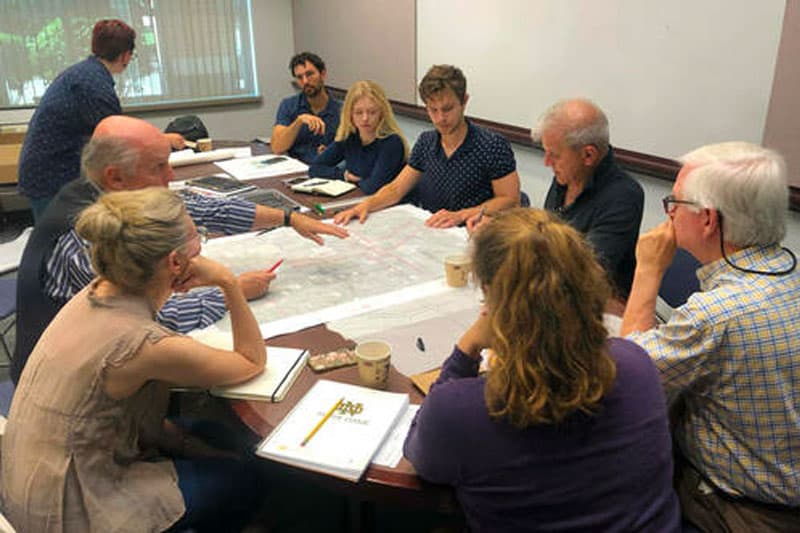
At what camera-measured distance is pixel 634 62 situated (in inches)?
114

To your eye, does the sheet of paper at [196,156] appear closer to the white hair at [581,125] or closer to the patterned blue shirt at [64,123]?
the patterned blue shirt at [64,123]

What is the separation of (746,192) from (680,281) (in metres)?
0.76

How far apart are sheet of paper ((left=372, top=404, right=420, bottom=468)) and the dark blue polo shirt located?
8.74ft

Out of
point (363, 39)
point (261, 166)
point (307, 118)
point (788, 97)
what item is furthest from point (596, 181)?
point (363, 39)

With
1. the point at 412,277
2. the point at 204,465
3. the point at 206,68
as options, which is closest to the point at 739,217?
the point at 412,277

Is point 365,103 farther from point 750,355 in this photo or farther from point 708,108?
point 750,355

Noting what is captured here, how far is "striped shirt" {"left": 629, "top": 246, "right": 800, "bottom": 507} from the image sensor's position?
1135 mm

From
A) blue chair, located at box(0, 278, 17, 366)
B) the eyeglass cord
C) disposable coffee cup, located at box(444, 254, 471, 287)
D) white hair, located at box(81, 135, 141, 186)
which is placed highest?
white hair, located at box(81, 135, 141, 186)

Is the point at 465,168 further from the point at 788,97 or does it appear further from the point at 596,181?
the point at 788,97

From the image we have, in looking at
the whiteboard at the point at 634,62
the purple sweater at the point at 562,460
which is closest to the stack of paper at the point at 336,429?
the purple sweater at the point at 562,460

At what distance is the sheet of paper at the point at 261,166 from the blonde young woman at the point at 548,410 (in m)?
2.44

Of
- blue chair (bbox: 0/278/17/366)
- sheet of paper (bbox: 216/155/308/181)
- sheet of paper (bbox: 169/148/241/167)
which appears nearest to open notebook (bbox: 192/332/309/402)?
blue chair (bbox: 0/278/17/366)

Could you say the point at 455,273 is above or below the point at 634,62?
below

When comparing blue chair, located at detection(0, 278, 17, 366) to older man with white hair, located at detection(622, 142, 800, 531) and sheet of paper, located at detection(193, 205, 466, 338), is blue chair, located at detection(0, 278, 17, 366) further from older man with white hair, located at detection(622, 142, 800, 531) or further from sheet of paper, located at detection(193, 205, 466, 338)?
older man with white hair, located at detection(622, 142, 800, 531)
